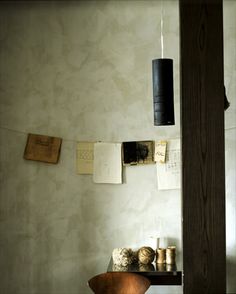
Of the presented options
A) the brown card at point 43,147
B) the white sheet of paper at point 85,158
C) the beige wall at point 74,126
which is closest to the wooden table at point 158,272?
the beige wall at point 74,126

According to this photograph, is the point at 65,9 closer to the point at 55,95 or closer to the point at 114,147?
the point at 55,95

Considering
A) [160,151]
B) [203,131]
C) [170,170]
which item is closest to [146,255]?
[170,170]

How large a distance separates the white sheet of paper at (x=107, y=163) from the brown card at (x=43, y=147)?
34cm

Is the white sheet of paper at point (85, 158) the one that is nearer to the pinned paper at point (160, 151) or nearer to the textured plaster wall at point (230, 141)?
the pinned paper at point (160, 151)

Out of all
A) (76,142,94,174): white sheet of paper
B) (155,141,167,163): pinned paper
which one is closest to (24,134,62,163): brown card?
(76,142,94,174): white sheet of paper

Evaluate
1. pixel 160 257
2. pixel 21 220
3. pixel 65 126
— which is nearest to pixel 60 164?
pixel 65 126

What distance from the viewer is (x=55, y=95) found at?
392 cm

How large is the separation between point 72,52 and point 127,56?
0.47 meters

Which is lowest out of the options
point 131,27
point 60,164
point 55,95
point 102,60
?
point 60,164

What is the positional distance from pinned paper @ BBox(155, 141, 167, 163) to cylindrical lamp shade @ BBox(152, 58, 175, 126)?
3.40ft

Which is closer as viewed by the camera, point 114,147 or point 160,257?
point 160,257

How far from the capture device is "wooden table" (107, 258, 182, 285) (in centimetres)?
339

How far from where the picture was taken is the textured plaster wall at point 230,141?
3754 mm

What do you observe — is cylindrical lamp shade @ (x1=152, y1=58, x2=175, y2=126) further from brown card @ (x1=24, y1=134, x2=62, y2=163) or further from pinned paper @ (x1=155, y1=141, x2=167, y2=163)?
brown card @ (x1=24, y1=134, x2=62, y2=163)
